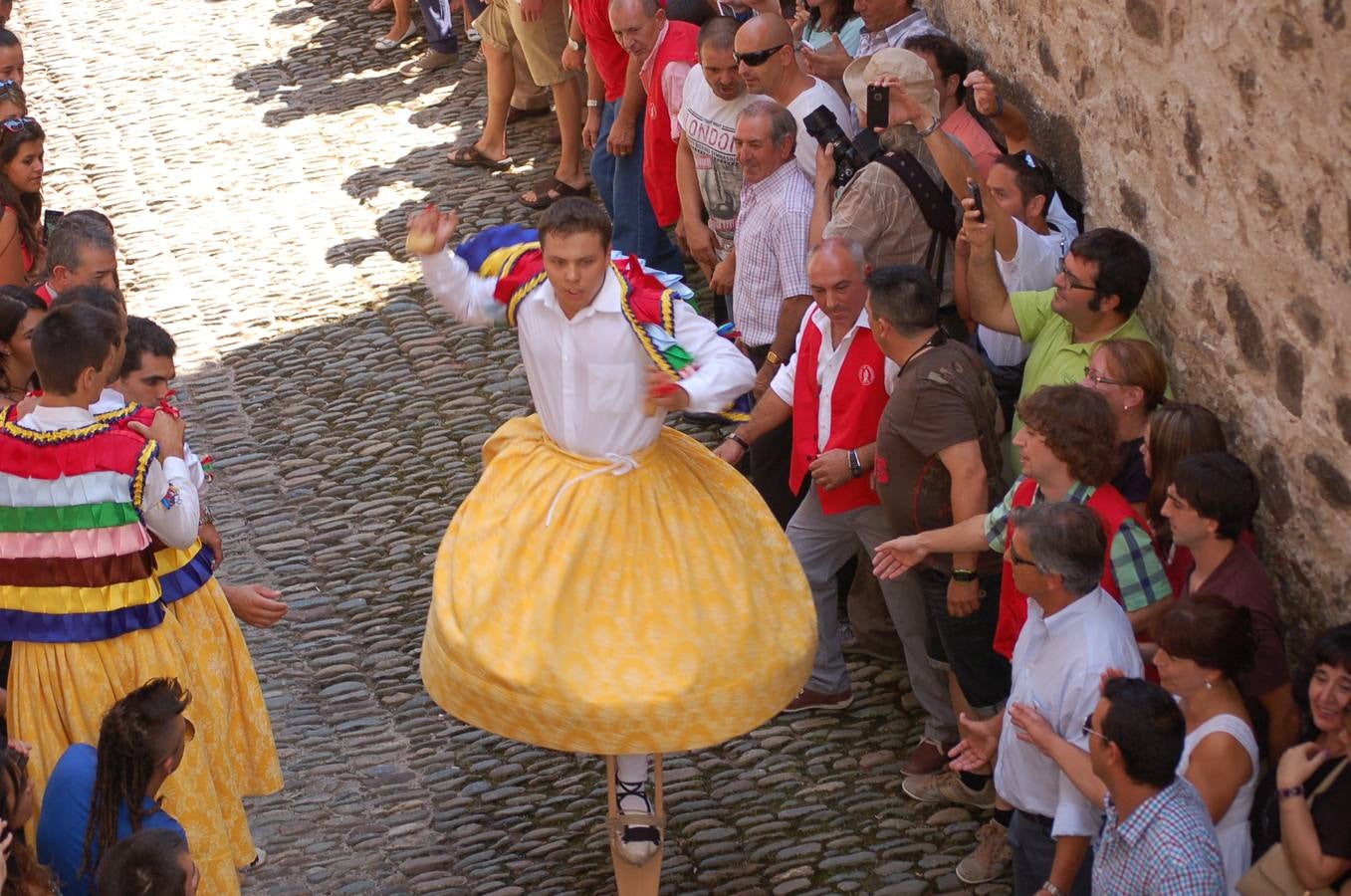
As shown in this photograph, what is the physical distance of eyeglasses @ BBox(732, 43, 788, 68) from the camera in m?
7.35

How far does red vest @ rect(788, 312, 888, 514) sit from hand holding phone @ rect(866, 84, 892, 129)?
91 cm

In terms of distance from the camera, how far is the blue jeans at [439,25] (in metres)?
13.0

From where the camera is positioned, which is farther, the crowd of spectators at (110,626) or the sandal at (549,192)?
the sandal at (549,192)

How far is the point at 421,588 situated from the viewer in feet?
24.9

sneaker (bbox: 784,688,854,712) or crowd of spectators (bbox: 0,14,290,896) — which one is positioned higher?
crowd of spectators (bbox: 0,14,290,896)

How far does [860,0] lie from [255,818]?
4.41m

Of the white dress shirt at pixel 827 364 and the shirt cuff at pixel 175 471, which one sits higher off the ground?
the shirt cuff at pixel 175 471

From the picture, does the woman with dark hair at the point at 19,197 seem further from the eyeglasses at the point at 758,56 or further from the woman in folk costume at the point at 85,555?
the eyeglasses at the point at 758,56

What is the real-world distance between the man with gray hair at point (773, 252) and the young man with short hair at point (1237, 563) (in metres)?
2.23

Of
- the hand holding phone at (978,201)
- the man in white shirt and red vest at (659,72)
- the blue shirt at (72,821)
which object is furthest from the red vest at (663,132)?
the blue shirt at (72,821)

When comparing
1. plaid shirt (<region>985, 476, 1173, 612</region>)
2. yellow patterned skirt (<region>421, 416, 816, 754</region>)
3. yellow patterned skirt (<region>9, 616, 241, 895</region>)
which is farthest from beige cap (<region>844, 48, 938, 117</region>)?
yellow patterned skirt (<region>9, 616, 241, 895</region>)

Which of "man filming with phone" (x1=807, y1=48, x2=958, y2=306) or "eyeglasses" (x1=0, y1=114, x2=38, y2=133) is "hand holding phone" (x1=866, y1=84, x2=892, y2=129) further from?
"eyeglasses" (x1=0, y1=114, x2=38, y2=133)

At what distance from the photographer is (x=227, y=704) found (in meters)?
5.67

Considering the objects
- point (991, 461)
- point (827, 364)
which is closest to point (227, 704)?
point (827, 364)
